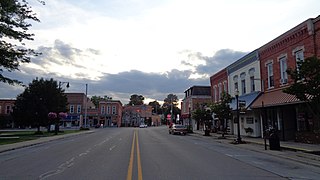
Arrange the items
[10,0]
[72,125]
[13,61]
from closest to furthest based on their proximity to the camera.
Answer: [10,0]
[13,61]
[72,125]

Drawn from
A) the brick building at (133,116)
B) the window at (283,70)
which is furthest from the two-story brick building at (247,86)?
the brick building at (133,116)

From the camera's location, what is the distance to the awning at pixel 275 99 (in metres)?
21.2

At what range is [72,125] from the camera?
91.6 metres

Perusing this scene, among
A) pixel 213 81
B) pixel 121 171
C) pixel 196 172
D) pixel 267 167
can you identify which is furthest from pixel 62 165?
pixel 213 81

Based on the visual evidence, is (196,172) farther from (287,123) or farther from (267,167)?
(287,123)

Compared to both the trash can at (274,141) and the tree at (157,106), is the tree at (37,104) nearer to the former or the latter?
the trash can at (274,141)

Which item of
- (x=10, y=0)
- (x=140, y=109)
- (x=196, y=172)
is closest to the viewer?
(x=196, y=172)

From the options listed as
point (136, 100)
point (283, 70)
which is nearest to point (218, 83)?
point (283, 70)

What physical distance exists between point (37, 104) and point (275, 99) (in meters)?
36.4

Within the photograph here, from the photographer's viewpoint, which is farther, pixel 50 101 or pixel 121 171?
pixel 50 101

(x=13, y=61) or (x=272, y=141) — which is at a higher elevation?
(x=13, y=61)

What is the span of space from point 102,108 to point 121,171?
8910cm

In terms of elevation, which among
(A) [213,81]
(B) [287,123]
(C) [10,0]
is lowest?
(B) [287,123]

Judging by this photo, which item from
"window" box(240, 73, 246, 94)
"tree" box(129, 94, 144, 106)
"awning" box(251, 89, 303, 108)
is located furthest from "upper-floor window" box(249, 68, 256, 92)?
"tree" box(129, 94, 144, 106)
